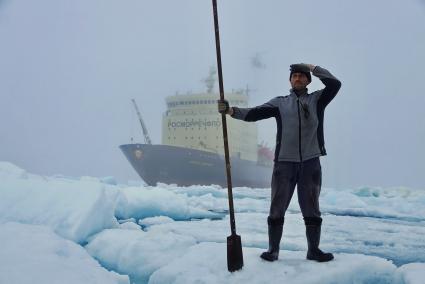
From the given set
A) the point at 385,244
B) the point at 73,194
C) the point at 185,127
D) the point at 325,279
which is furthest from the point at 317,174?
the point at 185,127

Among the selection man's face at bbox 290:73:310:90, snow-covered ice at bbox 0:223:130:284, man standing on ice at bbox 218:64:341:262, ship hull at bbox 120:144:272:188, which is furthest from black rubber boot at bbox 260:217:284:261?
ship hull at bbox 120:144:272:188

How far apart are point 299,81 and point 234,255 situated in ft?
4.27

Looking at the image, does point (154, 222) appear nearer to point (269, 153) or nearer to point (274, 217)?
point (274, 217)

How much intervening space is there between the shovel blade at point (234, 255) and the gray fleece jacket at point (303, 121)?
26.3 inches

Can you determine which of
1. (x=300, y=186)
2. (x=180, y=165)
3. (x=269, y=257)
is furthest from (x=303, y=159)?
(x=180, y=165)

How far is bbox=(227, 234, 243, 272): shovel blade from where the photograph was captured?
2.55 metres

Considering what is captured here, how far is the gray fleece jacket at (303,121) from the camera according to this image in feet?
8.96

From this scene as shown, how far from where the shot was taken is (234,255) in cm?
256

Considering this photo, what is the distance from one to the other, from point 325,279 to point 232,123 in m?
34.7

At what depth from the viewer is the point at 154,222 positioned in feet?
26.7

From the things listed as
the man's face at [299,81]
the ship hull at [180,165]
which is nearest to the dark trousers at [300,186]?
the man's face at [299,81]

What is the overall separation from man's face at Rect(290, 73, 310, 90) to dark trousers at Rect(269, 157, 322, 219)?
534 mm

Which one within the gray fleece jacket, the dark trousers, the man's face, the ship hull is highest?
the man's face

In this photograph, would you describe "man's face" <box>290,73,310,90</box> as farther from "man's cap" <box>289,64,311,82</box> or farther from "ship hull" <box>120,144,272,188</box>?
"ship hull" <box>120,144,272,188</box>
